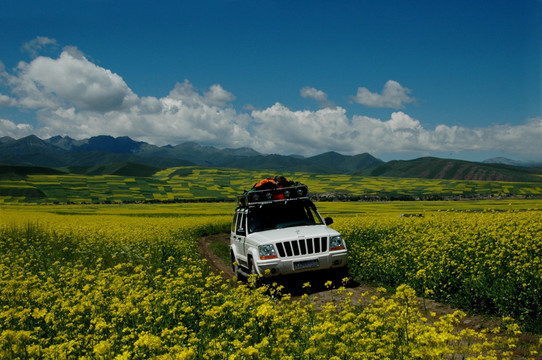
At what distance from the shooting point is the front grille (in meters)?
10.2

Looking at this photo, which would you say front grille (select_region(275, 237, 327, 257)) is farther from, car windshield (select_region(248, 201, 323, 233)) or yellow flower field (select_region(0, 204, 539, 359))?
yellow flower field (select_region(0, 204, 539, 359))

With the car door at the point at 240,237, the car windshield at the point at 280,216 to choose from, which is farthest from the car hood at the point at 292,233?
the car door at the point at 240,237

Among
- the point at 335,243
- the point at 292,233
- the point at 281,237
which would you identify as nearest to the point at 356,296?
the point at 335,243

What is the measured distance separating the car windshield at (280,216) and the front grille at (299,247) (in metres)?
1.57

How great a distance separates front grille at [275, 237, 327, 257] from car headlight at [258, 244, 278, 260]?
0.54ft

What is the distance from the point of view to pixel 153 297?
699 centimetres

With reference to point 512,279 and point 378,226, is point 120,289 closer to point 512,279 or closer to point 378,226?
point 512,279

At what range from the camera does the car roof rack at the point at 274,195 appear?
12102 mm

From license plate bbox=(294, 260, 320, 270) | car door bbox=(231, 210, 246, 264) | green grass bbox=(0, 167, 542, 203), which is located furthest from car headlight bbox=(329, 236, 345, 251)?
green grass bbox=(0, 167, 542, 203)

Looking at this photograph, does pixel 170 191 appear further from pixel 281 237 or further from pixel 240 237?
pixel 281 237

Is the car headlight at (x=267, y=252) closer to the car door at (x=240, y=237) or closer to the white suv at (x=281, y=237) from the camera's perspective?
the white suv at (x=281, y=237)

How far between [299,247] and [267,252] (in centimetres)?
88

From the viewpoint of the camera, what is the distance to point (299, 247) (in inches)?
401

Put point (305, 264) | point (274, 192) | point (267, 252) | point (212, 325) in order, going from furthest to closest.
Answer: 1. point (274, 192)
2. point (267, 252)
3. point (305, 264)
4. point (212, 325)
